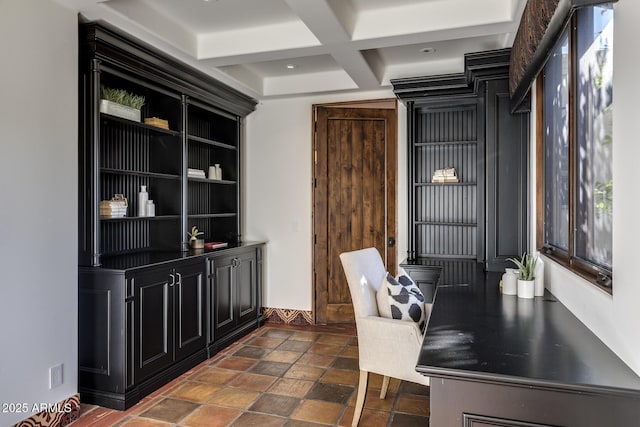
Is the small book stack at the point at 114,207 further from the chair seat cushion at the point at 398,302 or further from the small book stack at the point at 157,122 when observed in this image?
the chair seat cushion at the point at 398,302

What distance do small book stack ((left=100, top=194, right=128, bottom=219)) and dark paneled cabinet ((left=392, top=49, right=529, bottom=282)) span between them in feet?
7.81

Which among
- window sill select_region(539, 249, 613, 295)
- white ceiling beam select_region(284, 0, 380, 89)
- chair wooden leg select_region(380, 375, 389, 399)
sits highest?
white ceiling beam select_region(284, 0, 380, 89)

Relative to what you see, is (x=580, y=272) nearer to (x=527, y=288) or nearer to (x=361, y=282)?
(x=527, y=288)

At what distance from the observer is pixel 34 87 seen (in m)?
2.43

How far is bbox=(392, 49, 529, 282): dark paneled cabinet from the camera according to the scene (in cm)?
323

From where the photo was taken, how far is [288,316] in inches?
193

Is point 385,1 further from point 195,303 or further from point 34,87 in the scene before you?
point 195,303

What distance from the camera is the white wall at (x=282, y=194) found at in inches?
191

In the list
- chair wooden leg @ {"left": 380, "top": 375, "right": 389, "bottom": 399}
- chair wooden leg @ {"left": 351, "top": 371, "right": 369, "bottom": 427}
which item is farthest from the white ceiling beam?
chair wooden leg @ {"left": 380, "top": 375, "right": 389, "bottom": 399}

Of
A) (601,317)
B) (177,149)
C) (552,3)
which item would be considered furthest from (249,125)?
(601,317)

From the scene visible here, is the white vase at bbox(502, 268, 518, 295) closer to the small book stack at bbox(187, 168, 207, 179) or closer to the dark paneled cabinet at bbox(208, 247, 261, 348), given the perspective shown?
the dark paneled cabinet at bbox(208, 247, 261, 348)

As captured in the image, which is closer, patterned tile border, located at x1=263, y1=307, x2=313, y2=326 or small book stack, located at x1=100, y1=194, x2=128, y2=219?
small book stack, located at x1=100, y1=194, x2=128, y2=219

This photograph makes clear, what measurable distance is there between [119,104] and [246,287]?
2.20 metres

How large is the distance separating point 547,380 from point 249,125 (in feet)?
14.3
